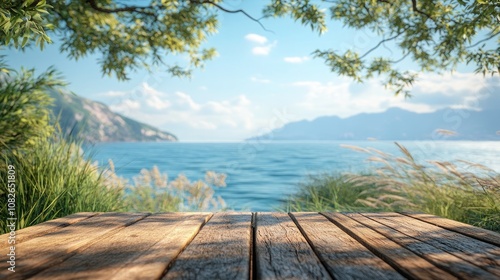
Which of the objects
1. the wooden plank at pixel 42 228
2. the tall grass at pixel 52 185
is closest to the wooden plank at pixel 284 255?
the wooden plank at pixel 42 228

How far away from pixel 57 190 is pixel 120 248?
1.95 metres

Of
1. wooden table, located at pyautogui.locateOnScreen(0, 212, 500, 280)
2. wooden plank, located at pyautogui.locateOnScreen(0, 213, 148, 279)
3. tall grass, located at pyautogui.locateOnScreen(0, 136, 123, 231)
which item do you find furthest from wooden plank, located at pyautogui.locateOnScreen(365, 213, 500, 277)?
tall grass, located at pyautogui.locateOnScreen(0, 136, 123, 231)

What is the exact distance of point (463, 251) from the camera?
3.92ft

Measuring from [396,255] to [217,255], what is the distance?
57cm

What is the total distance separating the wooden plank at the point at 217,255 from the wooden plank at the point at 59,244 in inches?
14.8

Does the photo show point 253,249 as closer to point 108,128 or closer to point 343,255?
point 343,255

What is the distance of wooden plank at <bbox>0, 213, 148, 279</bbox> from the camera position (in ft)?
3.27

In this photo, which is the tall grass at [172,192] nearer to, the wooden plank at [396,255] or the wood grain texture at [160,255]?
the wood grain texture at [160,255]

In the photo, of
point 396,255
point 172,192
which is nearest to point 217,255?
point 396,255

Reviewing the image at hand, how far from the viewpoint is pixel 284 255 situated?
112cm

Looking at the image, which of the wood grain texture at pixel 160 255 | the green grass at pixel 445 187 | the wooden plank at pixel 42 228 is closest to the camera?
the wood grain texture at pixel 160 255

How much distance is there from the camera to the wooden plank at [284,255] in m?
0.95

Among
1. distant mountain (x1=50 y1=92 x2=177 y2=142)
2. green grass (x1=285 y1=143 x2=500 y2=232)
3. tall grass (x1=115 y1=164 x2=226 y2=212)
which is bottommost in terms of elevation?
tall grass (x1=115 y1=164 x2=226 y2=212)

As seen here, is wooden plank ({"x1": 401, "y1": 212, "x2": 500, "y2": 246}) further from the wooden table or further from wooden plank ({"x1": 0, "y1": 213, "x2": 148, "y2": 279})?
wooden plank ({"x1": 0, "y1": 213, "x2": 148, "y2": 279})
